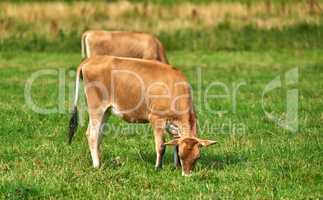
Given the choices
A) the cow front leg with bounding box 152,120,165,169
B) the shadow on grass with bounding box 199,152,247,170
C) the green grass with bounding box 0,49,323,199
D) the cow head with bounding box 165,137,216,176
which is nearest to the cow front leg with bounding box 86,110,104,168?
the green grass with bounding box 0,49,323,199

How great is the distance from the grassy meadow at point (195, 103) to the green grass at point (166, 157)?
0.02 metres

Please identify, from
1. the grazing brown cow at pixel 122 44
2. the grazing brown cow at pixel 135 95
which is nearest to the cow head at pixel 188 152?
the grazing brown cow at pixel 135 95

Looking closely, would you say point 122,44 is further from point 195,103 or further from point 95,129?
point 95,129

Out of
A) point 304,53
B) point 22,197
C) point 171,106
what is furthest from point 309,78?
point 22,197

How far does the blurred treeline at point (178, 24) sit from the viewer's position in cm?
2812

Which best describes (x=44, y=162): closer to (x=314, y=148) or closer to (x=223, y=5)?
(x=314, y=148)

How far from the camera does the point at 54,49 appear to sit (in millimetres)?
27578

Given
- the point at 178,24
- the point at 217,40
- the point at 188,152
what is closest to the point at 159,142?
the point at 188,152

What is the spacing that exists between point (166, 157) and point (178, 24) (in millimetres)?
18015

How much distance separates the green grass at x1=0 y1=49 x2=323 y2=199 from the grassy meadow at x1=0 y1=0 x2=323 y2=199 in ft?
0.07

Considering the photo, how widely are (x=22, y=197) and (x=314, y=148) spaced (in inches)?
191

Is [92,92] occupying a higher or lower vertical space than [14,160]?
higher

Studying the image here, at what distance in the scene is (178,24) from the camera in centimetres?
2934

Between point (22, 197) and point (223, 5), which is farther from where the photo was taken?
point (223, 5)
